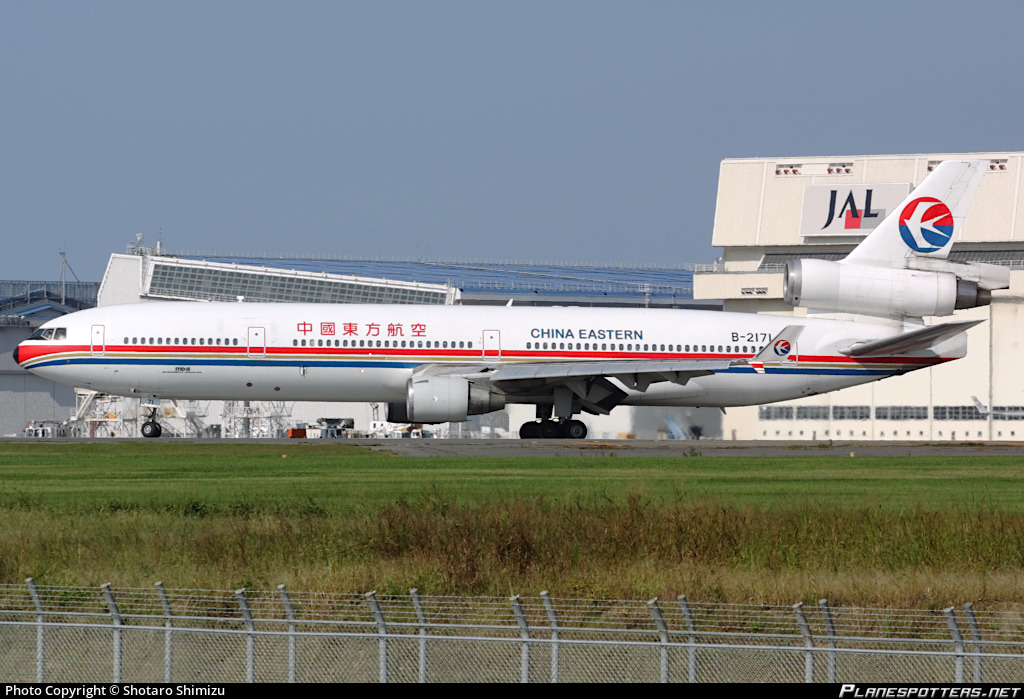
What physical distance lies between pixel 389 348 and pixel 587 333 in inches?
287

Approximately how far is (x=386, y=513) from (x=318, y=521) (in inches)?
44.8

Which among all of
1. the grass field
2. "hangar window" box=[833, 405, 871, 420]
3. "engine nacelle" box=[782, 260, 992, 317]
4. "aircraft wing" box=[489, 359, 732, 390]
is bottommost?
the grass field

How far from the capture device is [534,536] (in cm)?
2078

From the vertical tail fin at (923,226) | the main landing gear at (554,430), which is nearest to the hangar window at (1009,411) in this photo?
the vertical tail fin at (923,226)

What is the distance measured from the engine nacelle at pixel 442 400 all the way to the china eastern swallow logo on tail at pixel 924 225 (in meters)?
17.8

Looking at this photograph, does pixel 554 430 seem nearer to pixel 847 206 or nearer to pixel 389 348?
pixel 389 348

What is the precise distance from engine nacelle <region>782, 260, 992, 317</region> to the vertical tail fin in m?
0.84

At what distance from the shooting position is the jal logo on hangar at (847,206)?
244ft

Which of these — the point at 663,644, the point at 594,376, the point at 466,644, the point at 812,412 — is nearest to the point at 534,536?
the point at 466,644

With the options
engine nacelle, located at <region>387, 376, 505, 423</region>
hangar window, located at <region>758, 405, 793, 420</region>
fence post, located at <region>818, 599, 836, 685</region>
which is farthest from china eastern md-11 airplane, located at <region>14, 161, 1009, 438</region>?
fence post, located at <region>818, 599, 836, 685</region>

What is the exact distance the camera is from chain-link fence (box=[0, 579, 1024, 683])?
40.7 feet

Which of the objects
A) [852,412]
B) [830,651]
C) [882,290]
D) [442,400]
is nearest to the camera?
[830,651]

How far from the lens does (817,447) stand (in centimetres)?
4566

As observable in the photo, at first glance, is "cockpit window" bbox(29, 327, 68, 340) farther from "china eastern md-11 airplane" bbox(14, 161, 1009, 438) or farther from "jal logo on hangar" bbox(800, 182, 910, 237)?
"jal logo on hangar" bbox(800, 182, 910, 237)
